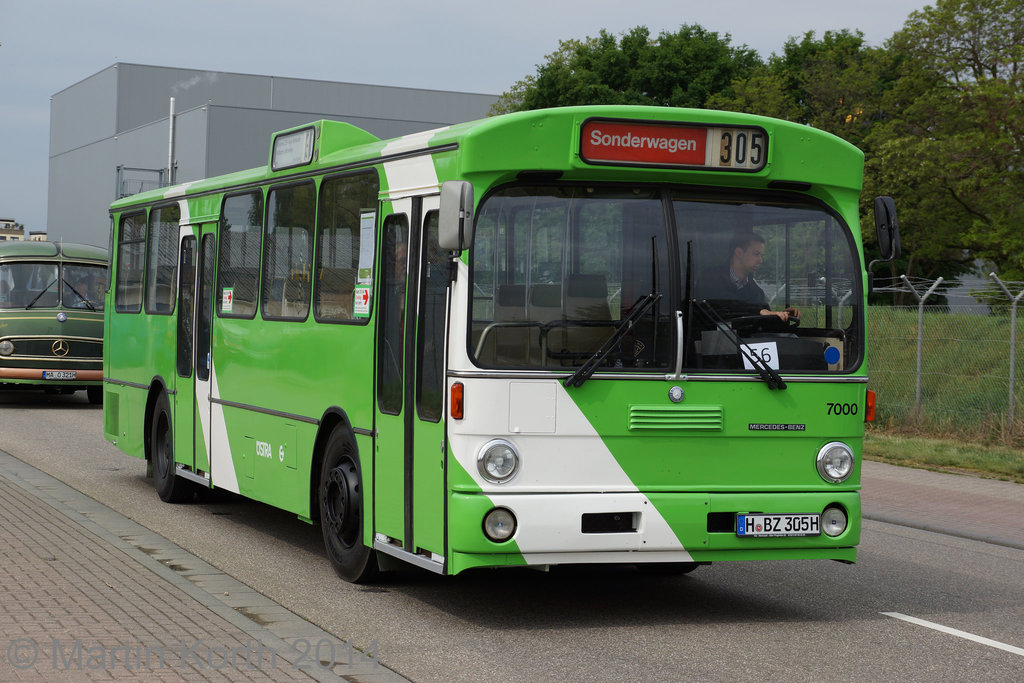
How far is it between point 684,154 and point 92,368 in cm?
1886

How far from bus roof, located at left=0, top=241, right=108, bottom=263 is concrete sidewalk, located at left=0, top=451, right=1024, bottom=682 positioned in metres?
13.6

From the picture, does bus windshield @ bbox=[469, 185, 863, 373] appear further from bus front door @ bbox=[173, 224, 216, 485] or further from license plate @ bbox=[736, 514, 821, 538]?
bus front door @ bbox=[173, 224, 216, 485]

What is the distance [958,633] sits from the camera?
7742 millimetres

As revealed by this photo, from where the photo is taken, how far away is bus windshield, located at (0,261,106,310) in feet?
80.4

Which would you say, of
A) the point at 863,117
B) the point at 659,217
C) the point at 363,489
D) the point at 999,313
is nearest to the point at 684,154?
the point at 659,217

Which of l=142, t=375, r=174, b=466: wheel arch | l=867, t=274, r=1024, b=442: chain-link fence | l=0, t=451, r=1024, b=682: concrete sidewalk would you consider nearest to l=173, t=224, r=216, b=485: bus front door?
l=142, t=375, r=174, b=466: wheel arch

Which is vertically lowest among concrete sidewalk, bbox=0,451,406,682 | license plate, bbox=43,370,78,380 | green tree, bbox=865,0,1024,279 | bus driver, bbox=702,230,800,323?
concrete sidewalk, bbox=0,451,406,682

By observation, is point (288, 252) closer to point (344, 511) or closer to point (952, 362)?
point (344, 511)

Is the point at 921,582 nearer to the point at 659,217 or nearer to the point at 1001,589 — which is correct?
the point at 1001,589

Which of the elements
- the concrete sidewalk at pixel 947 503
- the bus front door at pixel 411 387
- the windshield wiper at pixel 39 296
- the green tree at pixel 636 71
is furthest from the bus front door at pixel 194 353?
the green tree at pixel 636 71

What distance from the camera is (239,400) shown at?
10891mm

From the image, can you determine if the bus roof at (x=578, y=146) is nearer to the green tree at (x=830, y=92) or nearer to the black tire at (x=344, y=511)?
the black tire at (x=344, y=511)

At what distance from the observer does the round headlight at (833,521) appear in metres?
7.75

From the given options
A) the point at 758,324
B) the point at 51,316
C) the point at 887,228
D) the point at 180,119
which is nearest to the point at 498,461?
the point at 758,324
